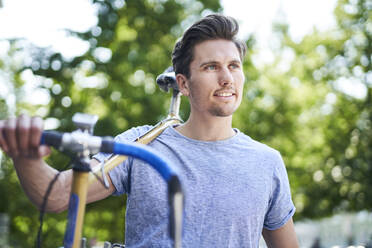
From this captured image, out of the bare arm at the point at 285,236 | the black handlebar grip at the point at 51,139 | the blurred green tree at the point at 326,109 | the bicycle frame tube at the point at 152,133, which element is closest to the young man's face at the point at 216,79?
the bicycle frame tube at the point at 152,133

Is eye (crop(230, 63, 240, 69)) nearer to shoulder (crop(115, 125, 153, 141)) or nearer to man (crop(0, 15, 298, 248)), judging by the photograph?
man (crop(0, 15, 298, 248))

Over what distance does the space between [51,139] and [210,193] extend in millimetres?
1158

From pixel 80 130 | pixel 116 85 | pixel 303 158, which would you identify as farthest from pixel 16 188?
pixel 80 130

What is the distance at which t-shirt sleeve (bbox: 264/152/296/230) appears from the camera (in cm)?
245

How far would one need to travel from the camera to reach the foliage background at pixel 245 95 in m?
10.7

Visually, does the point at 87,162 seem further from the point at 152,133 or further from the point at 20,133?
the point at 152,133

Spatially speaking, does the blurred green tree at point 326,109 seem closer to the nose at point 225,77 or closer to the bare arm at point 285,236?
the bare arm at point 285,236

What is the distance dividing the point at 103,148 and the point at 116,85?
9534 mm

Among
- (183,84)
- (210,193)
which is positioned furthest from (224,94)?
(210,193)

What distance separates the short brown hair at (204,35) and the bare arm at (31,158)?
985 mm

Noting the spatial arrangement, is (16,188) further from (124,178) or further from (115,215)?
(124,178)

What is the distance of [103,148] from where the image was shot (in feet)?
4.27

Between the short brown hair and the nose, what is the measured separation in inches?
8.9

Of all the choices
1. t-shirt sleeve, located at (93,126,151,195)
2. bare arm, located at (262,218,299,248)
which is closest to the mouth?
t-shirt sleeve, located at (93,126,151,195)
